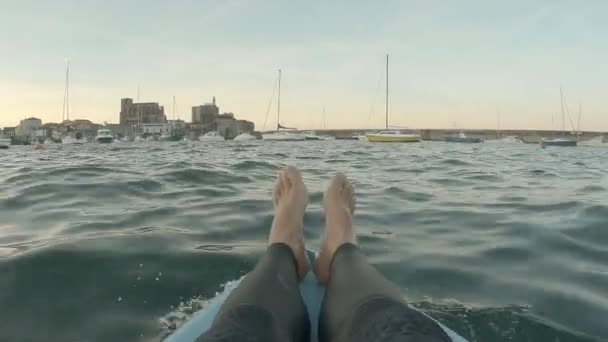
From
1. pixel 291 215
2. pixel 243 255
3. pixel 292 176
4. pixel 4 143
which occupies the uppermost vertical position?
pixel 4 143

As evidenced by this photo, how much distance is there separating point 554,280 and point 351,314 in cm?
166

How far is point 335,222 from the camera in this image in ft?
7.36

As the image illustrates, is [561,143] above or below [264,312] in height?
above

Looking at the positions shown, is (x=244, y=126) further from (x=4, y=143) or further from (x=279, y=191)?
(x=279, y=191)

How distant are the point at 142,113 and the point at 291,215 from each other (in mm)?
83412

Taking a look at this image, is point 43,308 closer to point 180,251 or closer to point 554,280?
point 180,251

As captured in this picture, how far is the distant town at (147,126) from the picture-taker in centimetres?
6326

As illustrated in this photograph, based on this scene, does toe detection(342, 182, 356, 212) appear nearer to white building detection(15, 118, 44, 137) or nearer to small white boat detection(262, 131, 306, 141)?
small white boat detection(262, 131, 306, 141)

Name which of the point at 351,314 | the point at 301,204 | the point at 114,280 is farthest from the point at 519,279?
the point at 114,280

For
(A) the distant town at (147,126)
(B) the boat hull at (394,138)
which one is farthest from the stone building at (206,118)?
(B) the boat hull at (394,138)

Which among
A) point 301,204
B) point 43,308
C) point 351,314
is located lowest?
point 43,308

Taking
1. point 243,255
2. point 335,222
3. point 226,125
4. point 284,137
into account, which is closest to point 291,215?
point 335,222

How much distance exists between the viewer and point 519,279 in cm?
226

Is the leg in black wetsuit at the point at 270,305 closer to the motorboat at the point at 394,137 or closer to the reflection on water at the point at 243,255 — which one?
the reflection on water at the point at 243,255
